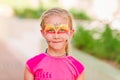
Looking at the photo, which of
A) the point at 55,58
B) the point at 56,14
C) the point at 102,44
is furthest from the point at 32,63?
the point at 102,44

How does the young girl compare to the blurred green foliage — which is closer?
the young girl

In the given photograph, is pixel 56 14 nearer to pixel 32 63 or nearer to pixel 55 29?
pixel 55 29

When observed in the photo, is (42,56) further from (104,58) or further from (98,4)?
(98,4)

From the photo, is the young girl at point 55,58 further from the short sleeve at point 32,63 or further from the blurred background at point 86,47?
the blurred background at point 86,47

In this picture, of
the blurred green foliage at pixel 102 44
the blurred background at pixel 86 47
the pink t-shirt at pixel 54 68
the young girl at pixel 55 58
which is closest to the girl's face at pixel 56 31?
the young girl at pixel 55 58

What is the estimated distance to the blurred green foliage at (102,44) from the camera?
9460 millimetres

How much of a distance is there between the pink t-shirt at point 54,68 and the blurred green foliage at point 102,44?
225 inches

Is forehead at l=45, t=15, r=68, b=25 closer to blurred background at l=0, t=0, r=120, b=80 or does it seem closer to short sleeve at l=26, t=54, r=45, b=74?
short sleeve at l=26, t=54, r=45, b=74

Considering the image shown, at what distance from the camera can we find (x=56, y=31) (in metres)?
3.26

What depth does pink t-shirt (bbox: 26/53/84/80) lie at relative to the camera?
3211 mm

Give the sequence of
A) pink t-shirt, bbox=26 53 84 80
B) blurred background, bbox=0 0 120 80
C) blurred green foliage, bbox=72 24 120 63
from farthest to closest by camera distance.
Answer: blurred green foliage, bbox=72 24 120 63 < blurred background, bbox=0 0 120 80 < pink t-shirt, bbox=26 53 84 80

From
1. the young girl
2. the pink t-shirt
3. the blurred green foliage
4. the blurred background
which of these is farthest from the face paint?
the blurred green foliage

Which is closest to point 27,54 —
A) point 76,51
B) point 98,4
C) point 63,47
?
point 76,51

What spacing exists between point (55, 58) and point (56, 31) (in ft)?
0.66
